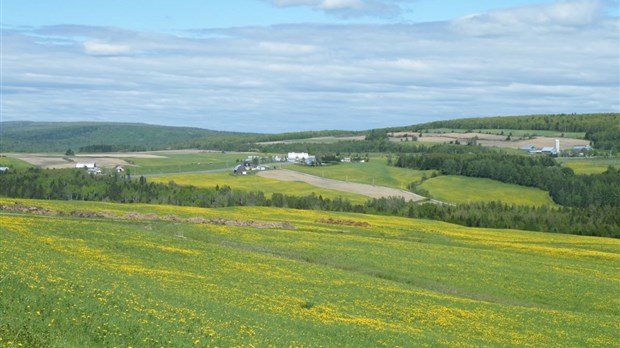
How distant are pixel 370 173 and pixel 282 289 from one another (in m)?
124

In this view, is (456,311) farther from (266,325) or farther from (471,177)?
(471,177)

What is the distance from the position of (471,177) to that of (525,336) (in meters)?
129

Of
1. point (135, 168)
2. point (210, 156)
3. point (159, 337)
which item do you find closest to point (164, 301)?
point (159, 337)

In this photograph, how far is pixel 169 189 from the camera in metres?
115

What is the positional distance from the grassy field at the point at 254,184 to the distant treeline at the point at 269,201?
9.73 meters

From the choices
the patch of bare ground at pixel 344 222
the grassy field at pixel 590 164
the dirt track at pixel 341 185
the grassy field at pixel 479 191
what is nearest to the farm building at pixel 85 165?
the dirt track at pixel 341 185

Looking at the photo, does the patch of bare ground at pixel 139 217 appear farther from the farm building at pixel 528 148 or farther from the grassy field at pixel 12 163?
the farm building at pixel 528 148

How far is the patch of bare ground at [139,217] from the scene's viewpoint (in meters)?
59.7

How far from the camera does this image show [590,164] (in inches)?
6501

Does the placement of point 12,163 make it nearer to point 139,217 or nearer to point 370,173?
point 370,173

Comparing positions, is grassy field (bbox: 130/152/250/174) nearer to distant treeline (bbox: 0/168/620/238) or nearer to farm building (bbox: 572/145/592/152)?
distant treeline (bbox: 0/168/620/238)

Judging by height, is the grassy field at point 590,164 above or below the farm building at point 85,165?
below

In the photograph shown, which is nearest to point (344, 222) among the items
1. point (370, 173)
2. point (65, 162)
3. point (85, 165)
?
point (370, 173)

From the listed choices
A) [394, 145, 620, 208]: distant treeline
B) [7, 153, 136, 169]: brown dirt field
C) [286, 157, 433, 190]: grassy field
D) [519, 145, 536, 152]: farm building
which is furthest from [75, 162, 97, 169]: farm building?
[519, 145, 536, 152]: farm building
